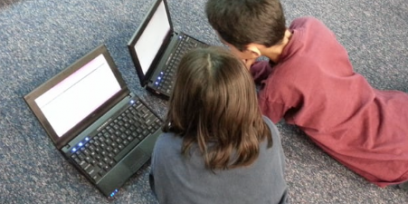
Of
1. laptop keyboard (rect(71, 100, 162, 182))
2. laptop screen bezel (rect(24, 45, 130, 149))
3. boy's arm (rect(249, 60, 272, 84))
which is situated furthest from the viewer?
boy's arm (rect(249, 60, 272, 84))

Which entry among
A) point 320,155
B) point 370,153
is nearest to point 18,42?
point 320,155

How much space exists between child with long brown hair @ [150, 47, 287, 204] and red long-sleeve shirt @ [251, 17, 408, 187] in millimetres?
171

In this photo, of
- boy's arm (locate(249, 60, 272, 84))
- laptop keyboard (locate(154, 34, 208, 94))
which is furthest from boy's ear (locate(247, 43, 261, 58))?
laptop keyboard (locate(154, 34, 208, 94))

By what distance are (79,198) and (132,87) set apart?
366mm

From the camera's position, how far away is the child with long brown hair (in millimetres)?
583

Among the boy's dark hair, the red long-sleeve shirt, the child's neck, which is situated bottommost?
the red long-sleeve shirt

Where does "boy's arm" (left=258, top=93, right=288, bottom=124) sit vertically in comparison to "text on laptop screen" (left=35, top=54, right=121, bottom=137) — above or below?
below

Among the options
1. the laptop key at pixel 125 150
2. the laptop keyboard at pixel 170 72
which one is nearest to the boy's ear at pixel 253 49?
the laptop keyboard at pixel 170 72

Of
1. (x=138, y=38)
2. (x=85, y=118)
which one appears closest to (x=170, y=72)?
(x=138, y=38)

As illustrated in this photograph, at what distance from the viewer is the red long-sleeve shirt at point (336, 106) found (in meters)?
0.83

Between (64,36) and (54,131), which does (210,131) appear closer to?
(54,131)

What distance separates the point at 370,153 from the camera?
0.95 meters

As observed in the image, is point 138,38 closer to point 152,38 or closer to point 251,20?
point 152,38

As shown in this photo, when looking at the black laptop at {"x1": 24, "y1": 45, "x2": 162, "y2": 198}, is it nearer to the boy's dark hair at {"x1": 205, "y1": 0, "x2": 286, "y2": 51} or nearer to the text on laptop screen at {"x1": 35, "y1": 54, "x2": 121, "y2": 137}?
the text on laptop screen at {"x1": 35, "y1": 54, "x2": 121, "y2": 137}
